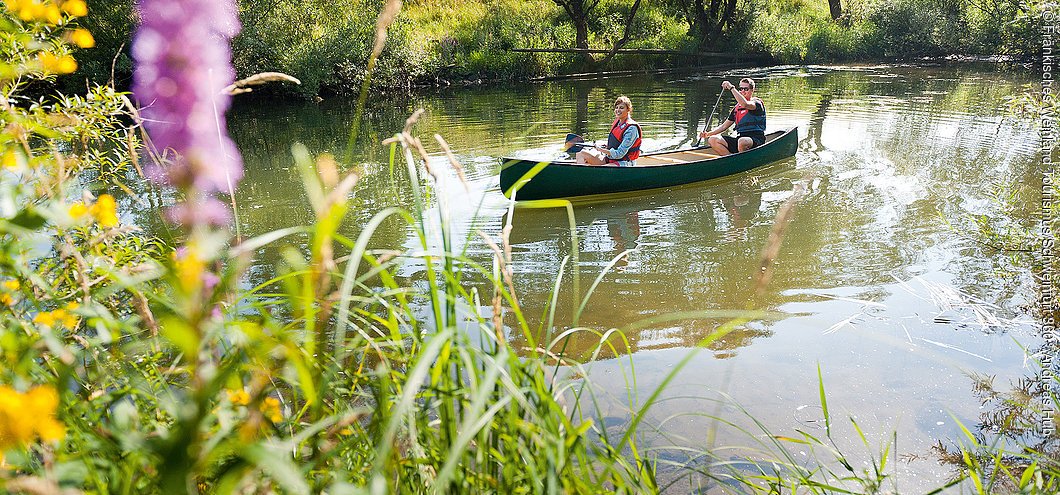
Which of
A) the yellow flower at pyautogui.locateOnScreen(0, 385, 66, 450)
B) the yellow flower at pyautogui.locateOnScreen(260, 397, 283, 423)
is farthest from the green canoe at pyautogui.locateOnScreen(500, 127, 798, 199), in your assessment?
the yellow flower at pyautogui.locateOnScreen(0, 385, 66, 450)

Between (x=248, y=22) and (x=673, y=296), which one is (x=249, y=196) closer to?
(x=673, y=296)

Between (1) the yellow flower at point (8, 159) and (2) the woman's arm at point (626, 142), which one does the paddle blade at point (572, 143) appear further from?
(1) the yellow flower at point (8, 159)

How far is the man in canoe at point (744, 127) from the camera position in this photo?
9180 mm

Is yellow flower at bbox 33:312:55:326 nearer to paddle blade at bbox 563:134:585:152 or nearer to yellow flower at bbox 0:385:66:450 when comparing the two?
yellow flower at bbox 0:385:66:450

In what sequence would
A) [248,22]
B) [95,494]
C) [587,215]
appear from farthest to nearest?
[248,22] → [587,215] → [95,494]

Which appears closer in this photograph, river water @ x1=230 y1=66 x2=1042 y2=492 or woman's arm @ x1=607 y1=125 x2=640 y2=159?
river water @ x1=230 y1=66 x2=1042 y2=492

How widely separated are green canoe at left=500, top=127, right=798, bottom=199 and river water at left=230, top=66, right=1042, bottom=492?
0.19m

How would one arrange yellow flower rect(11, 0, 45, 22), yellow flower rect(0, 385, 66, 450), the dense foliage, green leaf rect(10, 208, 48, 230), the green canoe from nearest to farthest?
yellow flower rect(0, 385, 66, 450) → green leaf rect(10, 208, 48, 230) → yellow flower rect(11, 0, 45, 22) → the green canoe → the dense foliage

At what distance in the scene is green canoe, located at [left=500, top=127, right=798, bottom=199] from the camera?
7367 millimetres

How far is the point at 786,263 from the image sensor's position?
5941mm

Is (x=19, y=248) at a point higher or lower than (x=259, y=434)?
higher

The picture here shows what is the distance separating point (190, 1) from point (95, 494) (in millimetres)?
843

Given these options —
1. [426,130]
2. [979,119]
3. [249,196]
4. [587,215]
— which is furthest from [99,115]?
[979,119]

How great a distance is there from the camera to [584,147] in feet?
27.7
